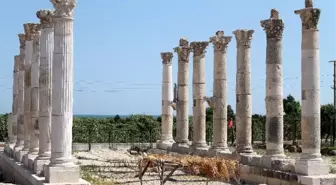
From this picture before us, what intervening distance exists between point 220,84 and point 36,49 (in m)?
8.62

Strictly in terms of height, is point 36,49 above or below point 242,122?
above

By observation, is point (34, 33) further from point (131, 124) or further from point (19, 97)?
point (131, 124)

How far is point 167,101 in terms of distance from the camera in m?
30.3

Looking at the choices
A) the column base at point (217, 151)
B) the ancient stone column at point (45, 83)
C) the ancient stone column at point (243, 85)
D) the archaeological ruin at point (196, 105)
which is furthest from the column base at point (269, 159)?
the ancient stone column at point (45, 83)

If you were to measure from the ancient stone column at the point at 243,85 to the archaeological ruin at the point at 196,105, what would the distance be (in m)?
0.04

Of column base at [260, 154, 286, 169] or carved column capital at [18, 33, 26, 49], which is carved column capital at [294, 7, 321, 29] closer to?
column base at [260, 154, 286, 169]

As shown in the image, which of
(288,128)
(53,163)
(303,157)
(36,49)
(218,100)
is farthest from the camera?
(288,128)

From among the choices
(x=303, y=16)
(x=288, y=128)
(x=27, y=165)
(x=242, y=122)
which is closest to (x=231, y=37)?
(x=242, y=122)

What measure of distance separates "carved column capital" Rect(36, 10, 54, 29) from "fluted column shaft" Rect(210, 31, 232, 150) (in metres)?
9.17

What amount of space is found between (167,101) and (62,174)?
15917 millimetres

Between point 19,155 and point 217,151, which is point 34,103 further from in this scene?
point 217,151

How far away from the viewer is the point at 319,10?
17812 millimetres

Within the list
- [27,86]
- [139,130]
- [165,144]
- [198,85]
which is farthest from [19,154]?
[139,130]

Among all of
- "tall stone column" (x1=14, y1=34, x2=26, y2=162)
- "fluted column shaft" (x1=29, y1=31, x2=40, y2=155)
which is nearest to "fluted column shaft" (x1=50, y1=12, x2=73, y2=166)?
"fluted column shaft" (x1=29, y1=31, x2=40, y2=155)
